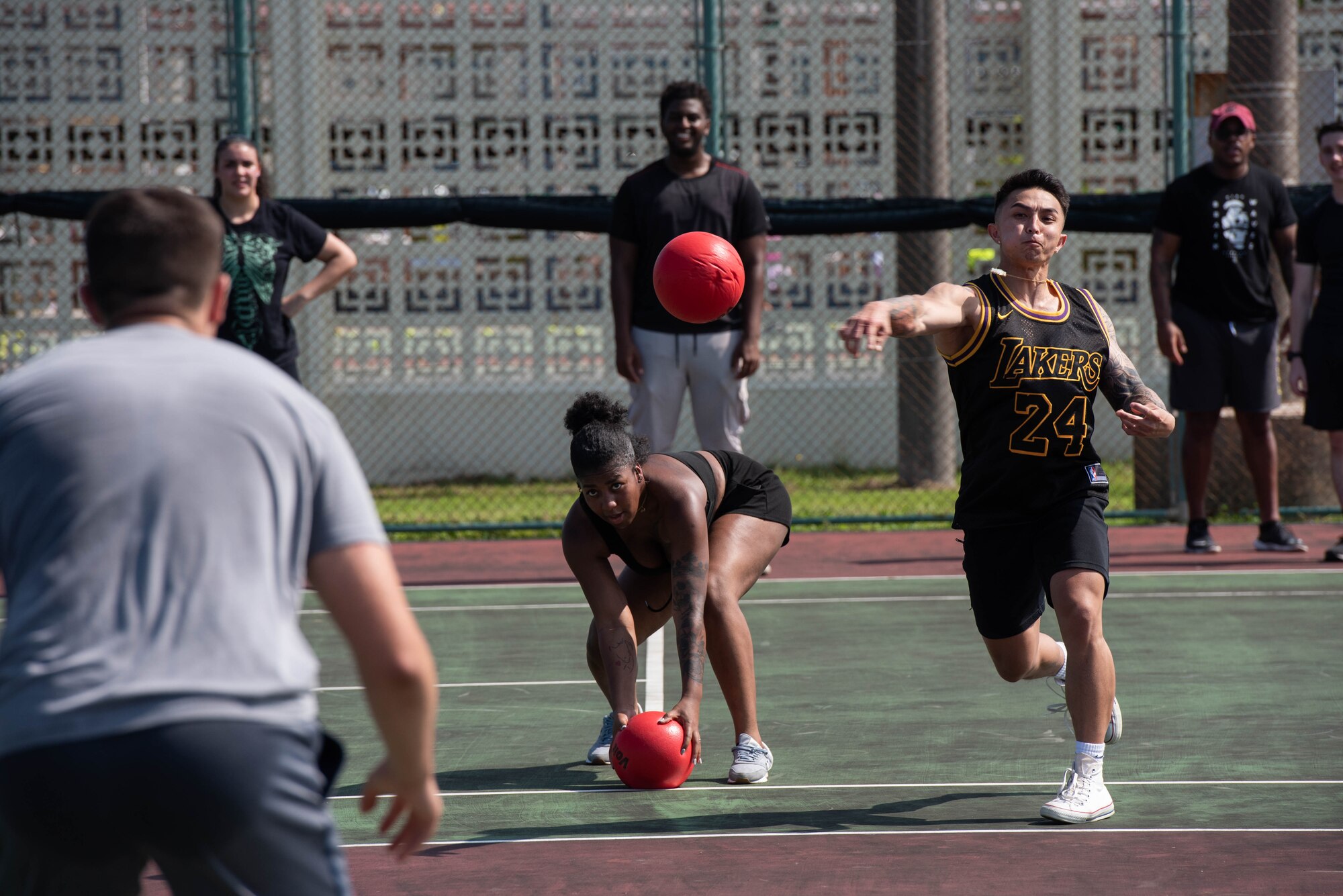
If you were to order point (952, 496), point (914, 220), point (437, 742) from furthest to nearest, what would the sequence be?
point (952, 496) → point (914, 220) → point (437, 742)

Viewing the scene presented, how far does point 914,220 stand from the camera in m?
10.9

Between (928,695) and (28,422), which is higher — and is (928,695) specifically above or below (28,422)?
below

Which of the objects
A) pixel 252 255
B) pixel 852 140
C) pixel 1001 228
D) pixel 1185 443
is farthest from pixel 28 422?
pixel 852 140

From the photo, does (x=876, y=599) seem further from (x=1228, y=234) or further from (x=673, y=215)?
(x=1228, y=234)

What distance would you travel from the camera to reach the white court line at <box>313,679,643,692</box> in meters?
6.96

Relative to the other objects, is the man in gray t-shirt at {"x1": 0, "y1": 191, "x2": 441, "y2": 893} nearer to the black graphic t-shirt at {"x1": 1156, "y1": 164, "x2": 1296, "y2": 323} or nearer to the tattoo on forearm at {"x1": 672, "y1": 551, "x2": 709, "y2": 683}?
the tattoo on forearm at {"x1": 672, "y1": 551, "x2": 709, "y2": 683}

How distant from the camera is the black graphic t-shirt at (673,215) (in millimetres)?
8531

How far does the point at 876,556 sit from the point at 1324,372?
289 centimetres

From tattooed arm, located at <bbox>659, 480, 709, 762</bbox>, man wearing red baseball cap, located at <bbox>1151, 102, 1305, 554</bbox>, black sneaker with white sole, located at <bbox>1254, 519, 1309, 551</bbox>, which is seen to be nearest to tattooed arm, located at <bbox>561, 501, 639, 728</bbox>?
tattooed arm, located at <bbox>659, 480, 709, 762</bbox>

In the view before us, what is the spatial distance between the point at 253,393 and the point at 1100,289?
1334 cm

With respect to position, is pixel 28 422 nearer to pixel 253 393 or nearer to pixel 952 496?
pixel 253 393

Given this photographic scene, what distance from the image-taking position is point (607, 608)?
5348mm

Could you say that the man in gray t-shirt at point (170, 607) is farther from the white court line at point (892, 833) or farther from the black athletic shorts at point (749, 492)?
the black athletic shorts at point (749, 492)

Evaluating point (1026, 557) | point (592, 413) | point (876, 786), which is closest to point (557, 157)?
point (592, 413)
